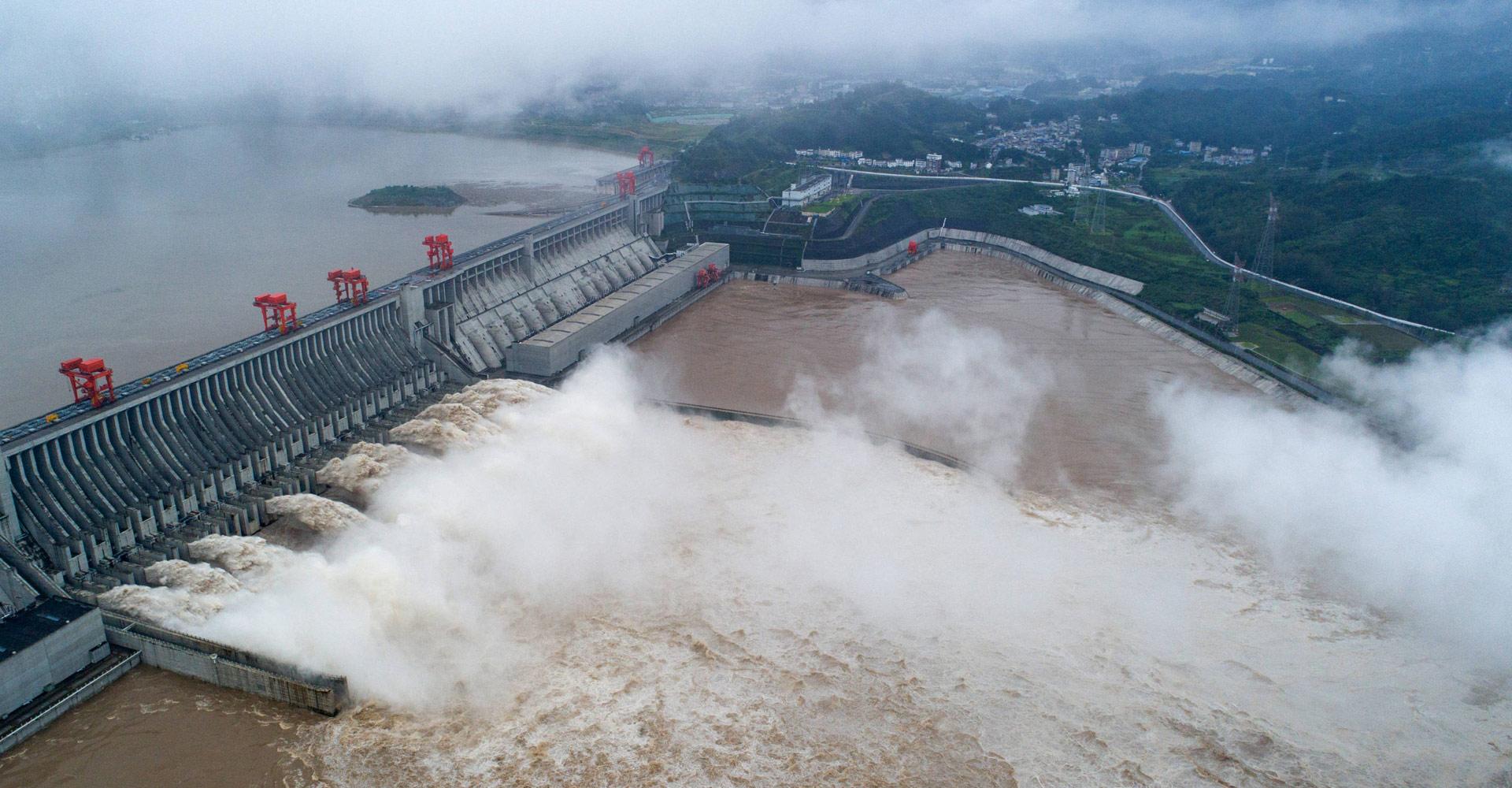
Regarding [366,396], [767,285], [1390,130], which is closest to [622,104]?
[767,285]

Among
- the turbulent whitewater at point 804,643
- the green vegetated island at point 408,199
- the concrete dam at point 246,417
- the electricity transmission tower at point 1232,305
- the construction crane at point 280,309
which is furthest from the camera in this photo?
the green vegetated island at point 408,199

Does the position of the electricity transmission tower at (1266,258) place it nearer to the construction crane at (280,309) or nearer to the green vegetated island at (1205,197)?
the green vegetated island at (1205,197)

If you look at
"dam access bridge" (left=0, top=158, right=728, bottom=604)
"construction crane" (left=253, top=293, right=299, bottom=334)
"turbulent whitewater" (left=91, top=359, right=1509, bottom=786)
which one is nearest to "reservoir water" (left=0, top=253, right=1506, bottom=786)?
"turbulent whitewater" (left=91, top=359, right=1509, bottom=786)

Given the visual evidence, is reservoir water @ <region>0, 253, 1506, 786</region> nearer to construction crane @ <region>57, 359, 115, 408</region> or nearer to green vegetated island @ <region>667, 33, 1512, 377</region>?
construction crane @ <region>57, 359, 115, 408</region>

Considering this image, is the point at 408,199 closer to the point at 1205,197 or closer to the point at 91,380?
the point at 91,380

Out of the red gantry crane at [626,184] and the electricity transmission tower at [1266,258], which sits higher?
the red gantry crane at [626,184]

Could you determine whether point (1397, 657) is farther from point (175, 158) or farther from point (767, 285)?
point (175, 158)

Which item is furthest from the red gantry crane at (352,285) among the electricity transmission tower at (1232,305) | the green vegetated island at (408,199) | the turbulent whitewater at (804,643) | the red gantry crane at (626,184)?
the electricity transmission tower at (1232,305)

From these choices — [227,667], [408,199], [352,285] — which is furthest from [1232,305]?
[408,199]
